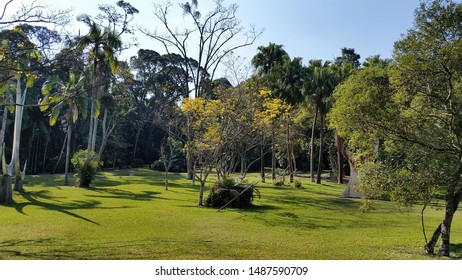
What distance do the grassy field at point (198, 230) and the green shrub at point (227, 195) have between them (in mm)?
666

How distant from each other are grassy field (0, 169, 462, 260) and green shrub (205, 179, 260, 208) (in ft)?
2.18

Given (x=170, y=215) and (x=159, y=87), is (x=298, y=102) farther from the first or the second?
(x=159, y=87)

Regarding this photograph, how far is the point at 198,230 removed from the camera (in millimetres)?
11562

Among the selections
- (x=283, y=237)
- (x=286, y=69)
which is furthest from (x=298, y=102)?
(x=283, y=237)

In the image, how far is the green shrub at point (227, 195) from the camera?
17250mm

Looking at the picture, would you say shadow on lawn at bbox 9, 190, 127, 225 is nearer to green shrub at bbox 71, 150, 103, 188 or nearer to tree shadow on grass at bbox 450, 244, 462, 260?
green shrub at bbox 71, 150, 103, 188

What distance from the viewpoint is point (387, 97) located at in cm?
961

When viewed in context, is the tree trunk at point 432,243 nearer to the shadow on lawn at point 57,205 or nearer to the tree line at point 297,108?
the tree line at point 297,108

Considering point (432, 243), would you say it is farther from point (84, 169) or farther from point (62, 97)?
point (84, 169)

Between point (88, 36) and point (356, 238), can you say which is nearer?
point (356, 238)

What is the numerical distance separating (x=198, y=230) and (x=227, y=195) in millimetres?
5855

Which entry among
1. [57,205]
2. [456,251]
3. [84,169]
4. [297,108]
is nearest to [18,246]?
[57,205]

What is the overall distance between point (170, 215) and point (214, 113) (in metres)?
7.49

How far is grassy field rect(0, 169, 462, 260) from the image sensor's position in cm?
859
